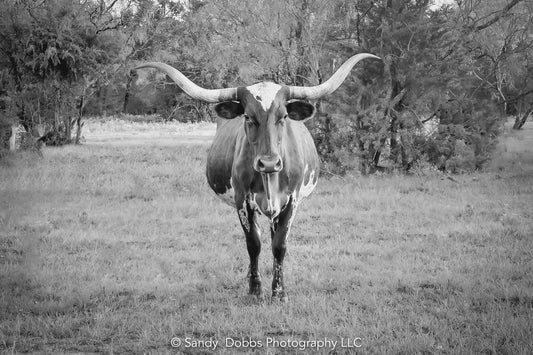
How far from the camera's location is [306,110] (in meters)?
5.18

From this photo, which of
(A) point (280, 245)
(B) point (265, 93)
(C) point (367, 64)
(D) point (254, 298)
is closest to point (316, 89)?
(B) point (265, 93)

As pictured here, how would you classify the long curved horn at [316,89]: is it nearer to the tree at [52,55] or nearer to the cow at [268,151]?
the cow at [268,151]

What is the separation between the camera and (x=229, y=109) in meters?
5.12

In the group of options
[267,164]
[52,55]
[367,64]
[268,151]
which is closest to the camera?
[267,164]

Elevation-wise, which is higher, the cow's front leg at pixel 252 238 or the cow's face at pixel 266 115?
the cow's face at pixel 266 115

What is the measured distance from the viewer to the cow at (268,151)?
484 cm

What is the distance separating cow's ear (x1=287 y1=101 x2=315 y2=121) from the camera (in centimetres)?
511

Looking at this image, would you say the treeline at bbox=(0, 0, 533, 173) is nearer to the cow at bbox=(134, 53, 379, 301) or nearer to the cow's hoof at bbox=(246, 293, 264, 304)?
the cow at bbox=(134, 53, 379, 301)

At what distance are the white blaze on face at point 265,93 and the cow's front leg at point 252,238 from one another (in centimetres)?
104

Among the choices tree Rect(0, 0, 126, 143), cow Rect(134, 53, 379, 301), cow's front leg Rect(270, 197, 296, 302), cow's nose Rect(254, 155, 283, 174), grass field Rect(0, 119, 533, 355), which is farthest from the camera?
tree Rect(0, 0, 126, 143)

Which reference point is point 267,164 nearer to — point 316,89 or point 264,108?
point 264,108

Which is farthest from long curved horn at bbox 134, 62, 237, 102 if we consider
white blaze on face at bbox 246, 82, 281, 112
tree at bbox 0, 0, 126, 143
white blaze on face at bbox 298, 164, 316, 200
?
tree at bbox 0, 0, 126, 143

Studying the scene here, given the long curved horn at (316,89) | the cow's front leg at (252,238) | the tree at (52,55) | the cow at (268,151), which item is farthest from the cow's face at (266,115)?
the tree at (52,55)

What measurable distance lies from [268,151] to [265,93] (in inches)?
23.6
